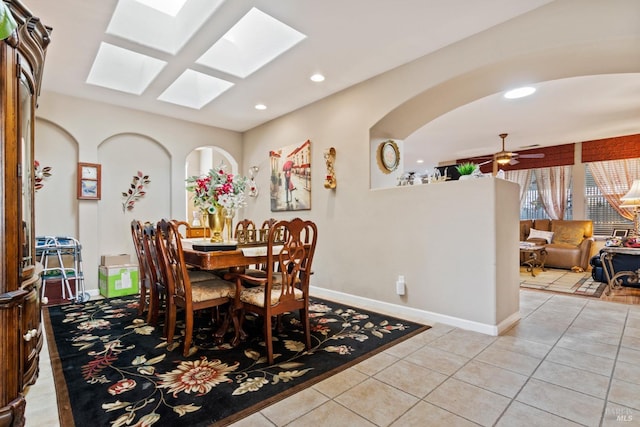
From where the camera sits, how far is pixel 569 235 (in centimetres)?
682

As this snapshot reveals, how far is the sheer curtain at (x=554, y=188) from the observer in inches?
289

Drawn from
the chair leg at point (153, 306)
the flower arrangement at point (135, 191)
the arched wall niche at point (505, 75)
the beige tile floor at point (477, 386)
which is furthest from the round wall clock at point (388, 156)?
the flower arrangement at point (135, 191)

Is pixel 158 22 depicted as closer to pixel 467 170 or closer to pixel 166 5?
pixel 166 5

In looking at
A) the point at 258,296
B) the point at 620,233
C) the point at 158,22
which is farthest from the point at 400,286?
the point at 620,233

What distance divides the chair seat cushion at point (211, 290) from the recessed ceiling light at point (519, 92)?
4270 millimetres

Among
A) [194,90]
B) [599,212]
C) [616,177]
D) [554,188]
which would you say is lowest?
[599,212]

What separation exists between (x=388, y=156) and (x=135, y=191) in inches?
154

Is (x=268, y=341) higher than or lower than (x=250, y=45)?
lower

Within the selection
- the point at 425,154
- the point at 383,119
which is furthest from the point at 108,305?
the point at 425,154

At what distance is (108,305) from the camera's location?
3.86 meters

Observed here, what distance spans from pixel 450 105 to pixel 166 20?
10.4ft

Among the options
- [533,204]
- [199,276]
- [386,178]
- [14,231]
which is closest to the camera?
[14,231]

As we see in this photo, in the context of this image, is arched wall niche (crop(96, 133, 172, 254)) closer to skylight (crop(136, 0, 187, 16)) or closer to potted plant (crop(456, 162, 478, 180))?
skylight (crop(136, 0, 187, 16))

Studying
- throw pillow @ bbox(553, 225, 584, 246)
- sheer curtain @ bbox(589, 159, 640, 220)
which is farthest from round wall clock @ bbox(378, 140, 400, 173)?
sheer curtain @ bbox(589, 159, 640, 220)
